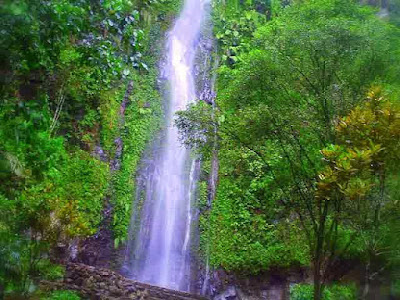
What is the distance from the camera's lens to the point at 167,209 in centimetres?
1276

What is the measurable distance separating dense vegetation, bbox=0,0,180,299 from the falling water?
1.68 feet

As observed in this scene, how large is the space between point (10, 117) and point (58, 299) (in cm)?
424

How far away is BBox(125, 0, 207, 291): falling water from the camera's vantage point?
37.7ft

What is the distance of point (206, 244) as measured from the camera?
11867 millimetres

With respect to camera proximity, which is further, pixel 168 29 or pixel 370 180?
pixel 168 29

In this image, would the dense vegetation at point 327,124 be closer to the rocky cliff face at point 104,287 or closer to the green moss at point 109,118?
the rocky cliff face at point 104,287

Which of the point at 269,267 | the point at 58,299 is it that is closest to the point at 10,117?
the point at 58,299

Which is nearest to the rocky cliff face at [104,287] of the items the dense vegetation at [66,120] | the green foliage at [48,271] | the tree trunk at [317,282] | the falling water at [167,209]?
the green foliage at [48,271]

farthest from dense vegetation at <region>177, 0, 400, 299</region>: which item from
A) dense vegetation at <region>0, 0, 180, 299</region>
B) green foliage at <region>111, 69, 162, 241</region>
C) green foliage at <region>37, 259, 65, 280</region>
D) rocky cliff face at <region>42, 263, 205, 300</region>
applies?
green foliage at <region>111, 69, 162, 241</region>

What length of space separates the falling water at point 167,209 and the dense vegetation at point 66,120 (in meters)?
0.51

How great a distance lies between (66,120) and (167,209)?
394cm

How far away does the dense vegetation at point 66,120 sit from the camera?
412cm

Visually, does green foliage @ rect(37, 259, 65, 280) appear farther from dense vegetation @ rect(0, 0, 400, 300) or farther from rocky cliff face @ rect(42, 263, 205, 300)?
rocky cliff face @ rect(42, 263, 205, 300)

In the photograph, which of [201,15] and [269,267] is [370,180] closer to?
[269,267]
